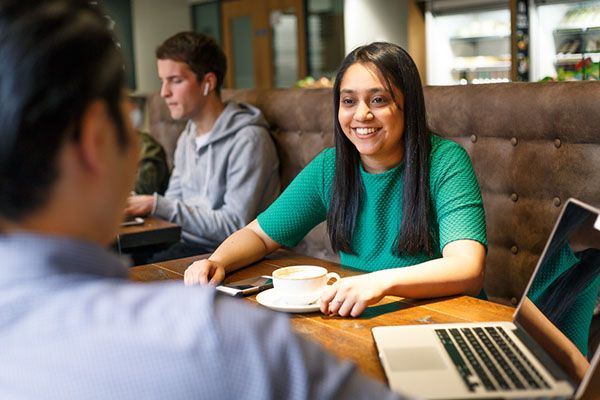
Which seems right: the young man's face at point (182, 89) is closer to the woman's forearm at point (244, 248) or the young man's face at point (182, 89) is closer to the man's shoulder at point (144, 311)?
the woman's forearm at point (244, 248)

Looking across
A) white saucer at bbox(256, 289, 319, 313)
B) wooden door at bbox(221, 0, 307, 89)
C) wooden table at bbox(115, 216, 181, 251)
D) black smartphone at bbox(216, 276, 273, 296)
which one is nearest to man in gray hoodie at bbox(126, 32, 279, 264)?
wooden table at bbox(115, 216, 181, 251)

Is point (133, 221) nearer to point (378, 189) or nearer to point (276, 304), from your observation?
point (378, 189)

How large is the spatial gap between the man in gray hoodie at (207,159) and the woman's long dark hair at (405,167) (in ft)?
3.06

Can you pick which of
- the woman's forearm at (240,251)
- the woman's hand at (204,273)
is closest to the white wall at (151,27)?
the woman's forearm at (240,251)

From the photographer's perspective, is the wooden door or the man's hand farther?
the wooden door

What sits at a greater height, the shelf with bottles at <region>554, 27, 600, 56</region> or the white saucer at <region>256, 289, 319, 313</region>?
the shelf with bottles at <region>554, 27, 600, 56</region>

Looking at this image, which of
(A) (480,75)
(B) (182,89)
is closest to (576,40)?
(A) (480,75)

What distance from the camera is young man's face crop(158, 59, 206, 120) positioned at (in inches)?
120

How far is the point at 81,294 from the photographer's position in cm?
61

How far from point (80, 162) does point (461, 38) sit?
18.6 ft

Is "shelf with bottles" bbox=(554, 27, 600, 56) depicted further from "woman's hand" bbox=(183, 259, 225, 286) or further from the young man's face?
"woman's hand" bbox=(183, 259, 225, 286)

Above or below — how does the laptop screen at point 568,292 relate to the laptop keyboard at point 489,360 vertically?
above

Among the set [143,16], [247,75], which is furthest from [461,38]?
[143,16]

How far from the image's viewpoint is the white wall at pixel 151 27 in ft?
28.2
